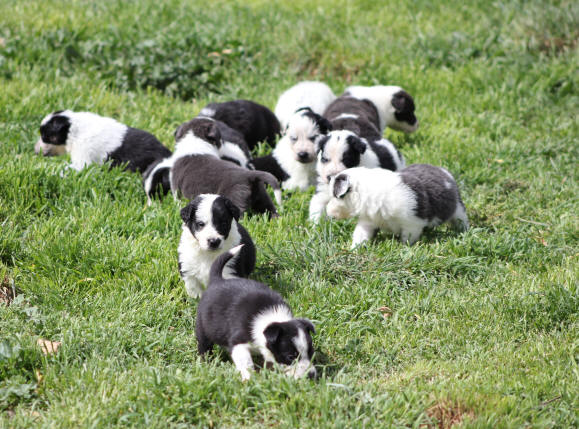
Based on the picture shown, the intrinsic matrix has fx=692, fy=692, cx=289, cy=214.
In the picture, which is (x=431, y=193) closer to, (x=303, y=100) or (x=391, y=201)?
(x=391, y=201)

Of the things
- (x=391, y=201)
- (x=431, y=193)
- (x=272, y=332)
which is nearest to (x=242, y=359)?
(x=272, y=332)

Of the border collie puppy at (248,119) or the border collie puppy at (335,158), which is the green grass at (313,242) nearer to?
the border collie puppy at (335,158)

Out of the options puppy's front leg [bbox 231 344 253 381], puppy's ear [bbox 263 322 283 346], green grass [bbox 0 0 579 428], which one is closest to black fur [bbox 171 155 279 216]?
green grass [bbox 0 0 579 428]

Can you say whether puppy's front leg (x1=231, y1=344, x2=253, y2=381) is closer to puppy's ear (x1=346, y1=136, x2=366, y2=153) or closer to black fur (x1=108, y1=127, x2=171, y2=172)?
puppy's ear (x1=346, y1=136, x2=366, y2=153)

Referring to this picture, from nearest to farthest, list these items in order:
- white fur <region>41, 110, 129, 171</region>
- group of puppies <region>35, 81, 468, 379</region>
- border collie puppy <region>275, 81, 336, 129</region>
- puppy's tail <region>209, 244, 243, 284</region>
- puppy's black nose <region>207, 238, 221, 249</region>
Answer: group of puppies <region>35, 81, 468, 379</region>, puppy's tail <region>209, 244, 243, 284</region>, puppy's black nose <region>207, 238, 221, 249</region>, white fur <region>41, 110, 129, 171</region>, border collie puppy <region>275, 81, 336, 129</region>

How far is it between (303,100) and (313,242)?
322cm

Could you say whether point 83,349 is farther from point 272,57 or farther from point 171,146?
point 272,57

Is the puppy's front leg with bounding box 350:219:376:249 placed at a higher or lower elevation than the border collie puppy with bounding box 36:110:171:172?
lower

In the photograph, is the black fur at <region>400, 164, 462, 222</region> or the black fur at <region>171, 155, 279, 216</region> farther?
the black fur at <region>171, 155, 279, 216</region>

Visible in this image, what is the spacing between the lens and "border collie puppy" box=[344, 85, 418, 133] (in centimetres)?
829

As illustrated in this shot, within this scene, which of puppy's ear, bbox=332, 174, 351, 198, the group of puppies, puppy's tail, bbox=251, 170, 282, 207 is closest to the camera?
the group of puppies

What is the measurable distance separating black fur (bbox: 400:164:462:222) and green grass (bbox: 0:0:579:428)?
12.2 inches

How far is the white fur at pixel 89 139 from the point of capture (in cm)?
713

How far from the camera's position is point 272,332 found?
3.93 meters
